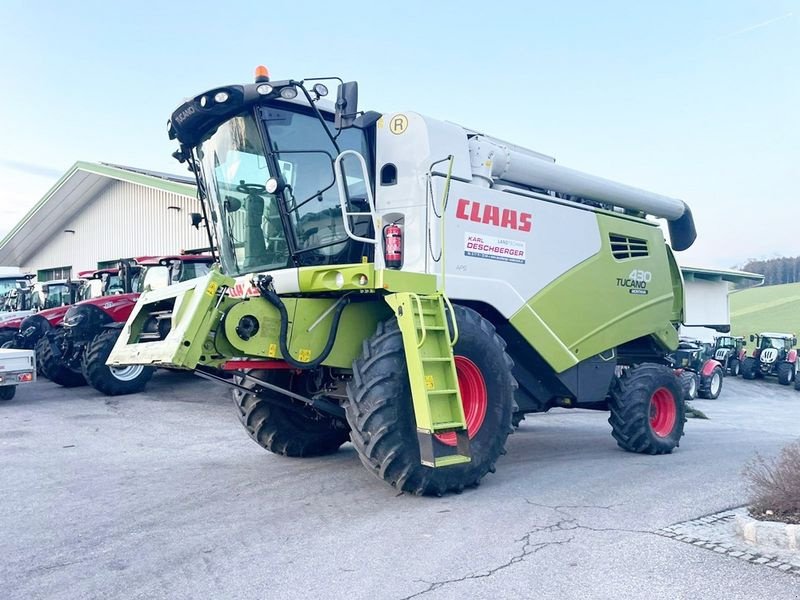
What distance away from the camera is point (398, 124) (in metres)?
6.14

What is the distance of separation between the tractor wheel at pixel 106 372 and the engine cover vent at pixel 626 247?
865cm

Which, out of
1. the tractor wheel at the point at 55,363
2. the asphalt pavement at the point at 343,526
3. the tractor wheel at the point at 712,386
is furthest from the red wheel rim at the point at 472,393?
the tractor wheel at the point at 712,386

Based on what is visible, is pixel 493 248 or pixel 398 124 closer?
pixel 398 124

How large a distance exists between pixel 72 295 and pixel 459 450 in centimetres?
1493

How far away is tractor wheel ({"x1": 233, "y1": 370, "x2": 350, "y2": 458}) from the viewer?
6.72 m

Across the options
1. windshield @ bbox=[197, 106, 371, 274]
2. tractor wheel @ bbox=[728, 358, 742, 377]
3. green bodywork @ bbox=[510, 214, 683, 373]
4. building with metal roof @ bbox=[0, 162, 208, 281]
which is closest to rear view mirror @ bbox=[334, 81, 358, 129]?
windshield @ bbox=[197, 106, 371, 274]

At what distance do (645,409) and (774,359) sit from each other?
22466 millimetres

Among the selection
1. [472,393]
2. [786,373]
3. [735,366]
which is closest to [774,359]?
[786,373]

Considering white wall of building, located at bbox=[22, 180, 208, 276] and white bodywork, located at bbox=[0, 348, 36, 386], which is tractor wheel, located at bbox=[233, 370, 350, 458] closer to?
white bodywork, located at bbox=[0, 348, 36, 386]

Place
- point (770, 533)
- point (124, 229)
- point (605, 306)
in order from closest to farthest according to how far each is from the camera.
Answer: point (770, 533) < point (605, 306) < point (124, 229)

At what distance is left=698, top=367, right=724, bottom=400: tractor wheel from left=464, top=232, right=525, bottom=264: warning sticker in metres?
17.5

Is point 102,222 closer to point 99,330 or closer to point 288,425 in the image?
point 99,330

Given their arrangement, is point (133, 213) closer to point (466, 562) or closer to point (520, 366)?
point (520, 366)

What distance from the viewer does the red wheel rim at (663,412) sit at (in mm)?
8281
